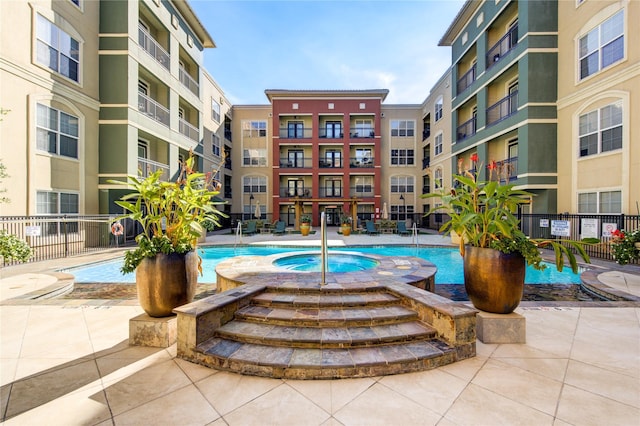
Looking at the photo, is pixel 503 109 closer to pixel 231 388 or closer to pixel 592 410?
pixel 592 410

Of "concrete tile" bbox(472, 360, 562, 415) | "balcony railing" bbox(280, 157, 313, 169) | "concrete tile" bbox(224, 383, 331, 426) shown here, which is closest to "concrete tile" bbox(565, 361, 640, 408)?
"concrete tile" bbox(472, 360, 562, 415)


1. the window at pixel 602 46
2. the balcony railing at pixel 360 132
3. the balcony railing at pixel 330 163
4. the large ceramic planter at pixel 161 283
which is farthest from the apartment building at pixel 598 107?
the balcony railing at pixel 330 163

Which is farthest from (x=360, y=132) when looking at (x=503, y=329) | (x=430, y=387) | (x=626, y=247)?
(x=430, y=387)

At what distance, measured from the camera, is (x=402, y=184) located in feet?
88.8

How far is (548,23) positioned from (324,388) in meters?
17.9

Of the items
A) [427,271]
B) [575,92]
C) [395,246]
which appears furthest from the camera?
[395,246]

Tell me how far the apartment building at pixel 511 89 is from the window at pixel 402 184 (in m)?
8.26

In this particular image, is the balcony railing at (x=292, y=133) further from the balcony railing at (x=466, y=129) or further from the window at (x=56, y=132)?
the window at (x=56, y=132)

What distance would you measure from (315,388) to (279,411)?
43 centimetres

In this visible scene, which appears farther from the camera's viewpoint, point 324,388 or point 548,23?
point 548,23

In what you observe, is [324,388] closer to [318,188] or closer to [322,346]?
[322,346]

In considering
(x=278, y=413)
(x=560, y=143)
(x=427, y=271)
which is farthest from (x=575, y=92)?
(x=278, y=413)

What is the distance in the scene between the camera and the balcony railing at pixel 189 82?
55.5 feet

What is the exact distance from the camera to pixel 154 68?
1380cm
